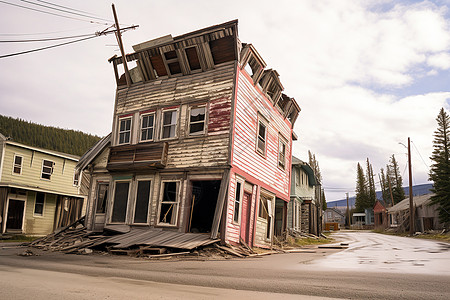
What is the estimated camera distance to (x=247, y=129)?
1895 cm

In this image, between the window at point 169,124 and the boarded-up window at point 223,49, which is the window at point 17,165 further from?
the boarded-up window at point 223,49

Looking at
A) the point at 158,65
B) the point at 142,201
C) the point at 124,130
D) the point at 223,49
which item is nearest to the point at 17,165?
the point at 124,130

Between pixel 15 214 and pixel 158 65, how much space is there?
62.8ft

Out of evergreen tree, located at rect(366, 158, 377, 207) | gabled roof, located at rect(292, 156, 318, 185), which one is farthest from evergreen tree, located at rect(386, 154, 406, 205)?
gabled roof, located at rect(292, 156, 318, 185)

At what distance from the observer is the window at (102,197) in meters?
20.9

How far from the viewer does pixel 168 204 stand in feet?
59.7

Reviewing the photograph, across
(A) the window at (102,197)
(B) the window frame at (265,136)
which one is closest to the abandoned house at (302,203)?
(B) the window frame at (265,136)

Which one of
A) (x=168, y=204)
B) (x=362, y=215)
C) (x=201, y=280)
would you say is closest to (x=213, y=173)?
(x=168, y=204)

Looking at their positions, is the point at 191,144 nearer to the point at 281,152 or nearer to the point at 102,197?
the point at 102,197

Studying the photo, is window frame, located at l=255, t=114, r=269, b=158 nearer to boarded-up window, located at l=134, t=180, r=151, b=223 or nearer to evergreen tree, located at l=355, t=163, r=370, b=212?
boarded-up window, located at l=134, t=180, r=151, b=223

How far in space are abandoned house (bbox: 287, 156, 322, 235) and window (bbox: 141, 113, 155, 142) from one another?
18.1 m

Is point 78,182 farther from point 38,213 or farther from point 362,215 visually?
point 362,215

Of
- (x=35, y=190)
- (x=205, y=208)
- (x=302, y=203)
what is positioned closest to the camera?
(x=205, y=208)

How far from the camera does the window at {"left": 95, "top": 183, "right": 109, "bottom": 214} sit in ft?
68.5
